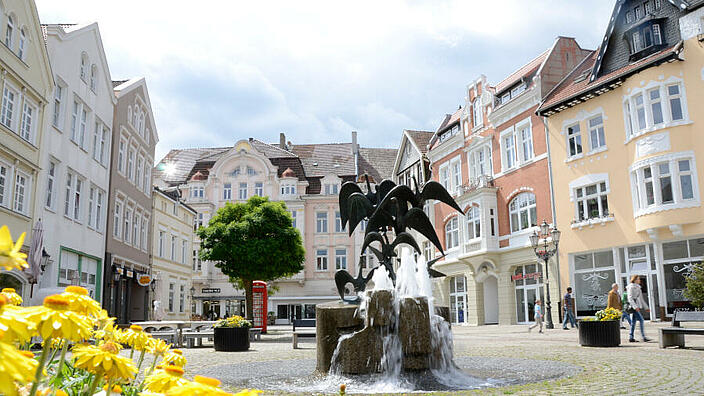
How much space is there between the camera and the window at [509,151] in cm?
3385

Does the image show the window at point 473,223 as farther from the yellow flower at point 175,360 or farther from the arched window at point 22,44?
the yellow flower at point 175,360

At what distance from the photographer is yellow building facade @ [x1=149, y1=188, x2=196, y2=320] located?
128ft

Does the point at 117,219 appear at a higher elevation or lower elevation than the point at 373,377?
higher

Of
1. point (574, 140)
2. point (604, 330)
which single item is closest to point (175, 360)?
point (604, 330)

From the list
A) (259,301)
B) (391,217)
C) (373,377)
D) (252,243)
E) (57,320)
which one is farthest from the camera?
(252,243)

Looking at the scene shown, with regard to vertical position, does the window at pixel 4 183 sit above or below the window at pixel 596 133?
below

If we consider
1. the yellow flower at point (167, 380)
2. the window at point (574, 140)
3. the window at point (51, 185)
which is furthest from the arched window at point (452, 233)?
the yellow flower at point (167, 380)

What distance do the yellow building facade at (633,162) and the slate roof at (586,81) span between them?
0.24 ft

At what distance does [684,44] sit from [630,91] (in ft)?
8.77

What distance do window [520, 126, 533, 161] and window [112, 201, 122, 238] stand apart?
71.5 ft

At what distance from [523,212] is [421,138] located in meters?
16.4

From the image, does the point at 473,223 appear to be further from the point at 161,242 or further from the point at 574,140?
the point at 161,242

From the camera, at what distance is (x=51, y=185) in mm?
23547

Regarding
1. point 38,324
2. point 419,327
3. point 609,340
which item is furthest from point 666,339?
point 38,324
